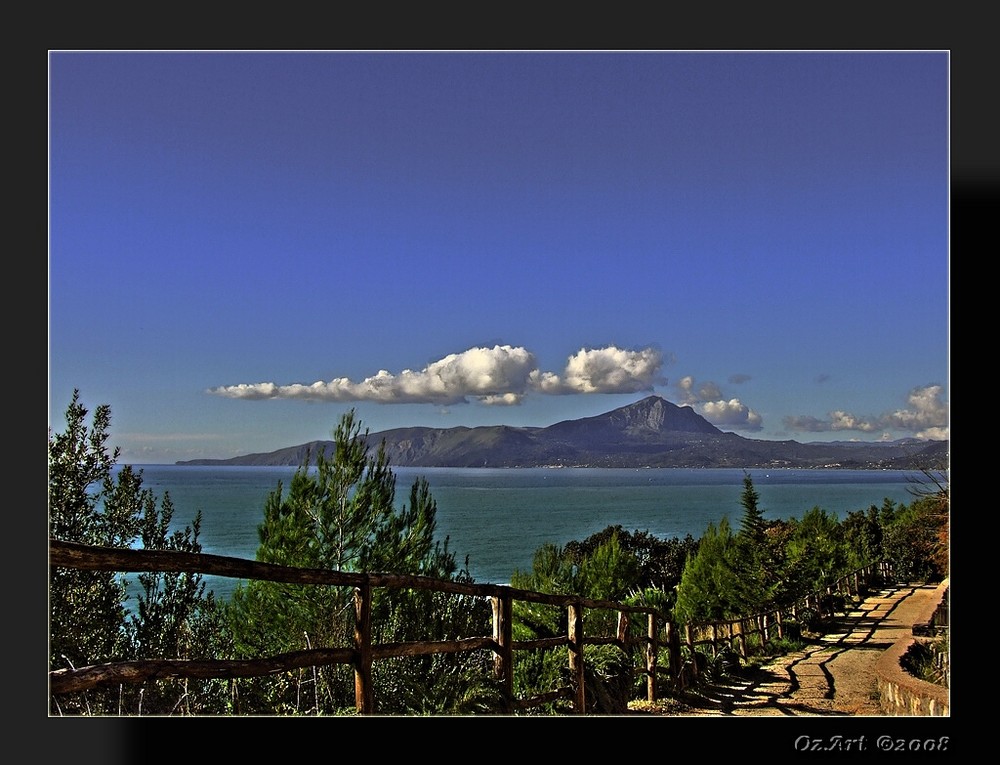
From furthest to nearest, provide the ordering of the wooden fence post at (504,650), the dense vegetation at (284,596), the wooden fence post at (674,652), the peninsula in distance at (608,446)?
the peninsula in distance at (608,446) < the wooden fence post at (674,652) < the dense vegetation at (284,596) < the wooden fence post at (504,650)

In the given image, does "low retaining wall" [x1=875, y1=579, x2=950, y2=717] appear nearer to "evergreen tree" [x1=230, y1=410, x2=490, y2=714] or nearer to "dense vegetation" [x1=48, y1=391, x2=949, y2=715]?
"dense vegetation" [x1=48, y1=391, x2=949, y2=715]

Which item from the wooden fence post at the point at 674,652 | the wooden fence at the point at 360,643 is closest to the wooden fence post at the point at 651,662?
the wooden fence at the point at 360,643

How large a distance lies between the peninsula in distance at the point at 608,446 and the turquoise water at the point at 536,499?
0.31 metres

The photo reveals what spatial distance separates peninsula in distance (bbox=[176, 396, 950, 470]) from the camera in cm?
1275

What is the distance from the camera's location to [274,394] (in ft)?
46.4

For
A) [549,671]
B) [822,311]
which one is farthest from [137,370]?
[822,311]

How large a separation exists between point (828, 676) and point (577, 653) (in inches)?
115

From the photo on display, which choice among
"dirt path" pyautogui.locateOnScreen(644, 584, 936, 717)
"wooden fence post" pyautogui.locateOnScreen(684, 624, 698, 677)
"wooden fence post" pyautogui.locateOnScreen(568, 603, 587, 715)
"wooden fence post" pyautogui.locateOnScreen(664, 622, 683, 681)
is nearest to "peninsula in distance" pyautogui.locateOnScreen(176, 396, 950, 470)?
"dirt path" pyautogui.locateOnScreen(644, 584, 936, 717)

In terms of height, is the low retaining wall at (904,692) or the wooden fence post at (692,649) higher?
the low retaining wall at (904,692)

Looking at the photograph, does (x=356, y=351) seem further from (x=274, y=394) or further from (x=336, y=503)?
(x=336, y=503)

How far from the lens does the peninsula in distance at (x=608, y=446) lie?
41.8 feet

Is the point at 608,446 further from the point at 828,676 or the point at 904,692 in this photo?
the point at 904,692

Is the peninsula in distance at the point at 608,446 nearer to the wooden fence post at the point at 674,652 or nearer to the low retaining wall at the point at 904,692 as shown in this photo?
the wooden fence post at the point at 674,652
